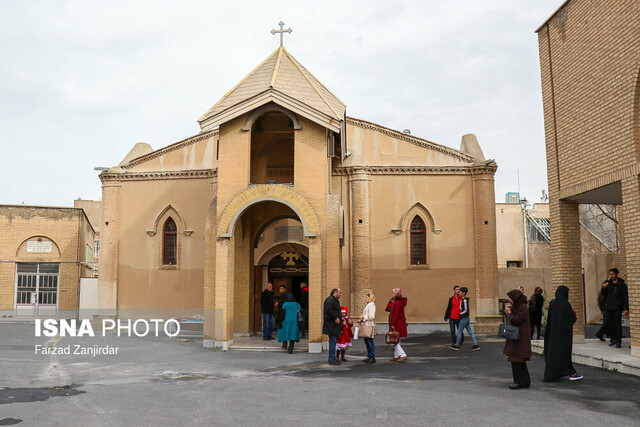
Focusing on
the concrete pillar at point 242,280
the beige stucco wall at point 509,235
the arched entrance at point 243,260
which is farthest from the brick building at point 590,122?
the beige stucco wall at point 509,235

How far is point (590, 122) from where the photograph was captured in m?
13.6

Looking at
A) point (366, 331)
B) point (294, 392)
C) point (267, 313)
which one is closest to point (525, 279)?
point (267, 313)

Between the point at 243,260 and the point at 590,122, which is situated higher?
the point at 590,122

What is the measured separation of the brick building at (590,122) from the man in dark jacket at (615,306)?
2.27 ft

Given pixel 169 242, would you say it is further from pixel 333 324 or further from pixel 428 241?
pixel 333 324

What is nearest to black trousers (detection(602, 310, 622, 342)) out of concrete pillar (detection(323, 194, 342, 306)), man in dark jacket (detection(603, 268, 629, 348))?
man in dark jacket (detection(603, 268, 629, 348))

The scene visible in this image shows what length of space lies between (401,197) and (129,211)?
436 inches

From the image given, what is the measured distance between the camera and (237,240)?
1788cm

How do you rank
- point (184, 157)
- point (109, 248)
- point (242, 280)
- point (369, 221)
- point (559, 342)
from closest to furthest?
point (559, 342)
point (242, 280)
point (369, 221)
point (109, 248)
point (184, 157)

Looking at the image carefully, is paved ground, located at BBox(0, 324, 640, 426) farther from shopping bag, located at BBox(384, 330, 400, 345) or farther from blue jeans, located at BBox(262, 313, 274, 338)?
blue jeans, located at BBox(262, 313, 274, 338)

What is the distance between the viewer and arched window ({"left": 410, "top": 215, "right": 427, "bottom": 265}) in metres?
22.6

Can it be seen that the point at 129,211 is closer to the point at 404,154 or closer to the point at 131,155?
the point at 131,155

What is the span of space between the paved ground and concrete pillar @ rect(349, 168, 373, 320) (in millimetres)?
7277

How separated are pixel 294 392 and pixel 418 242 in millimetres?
13883
